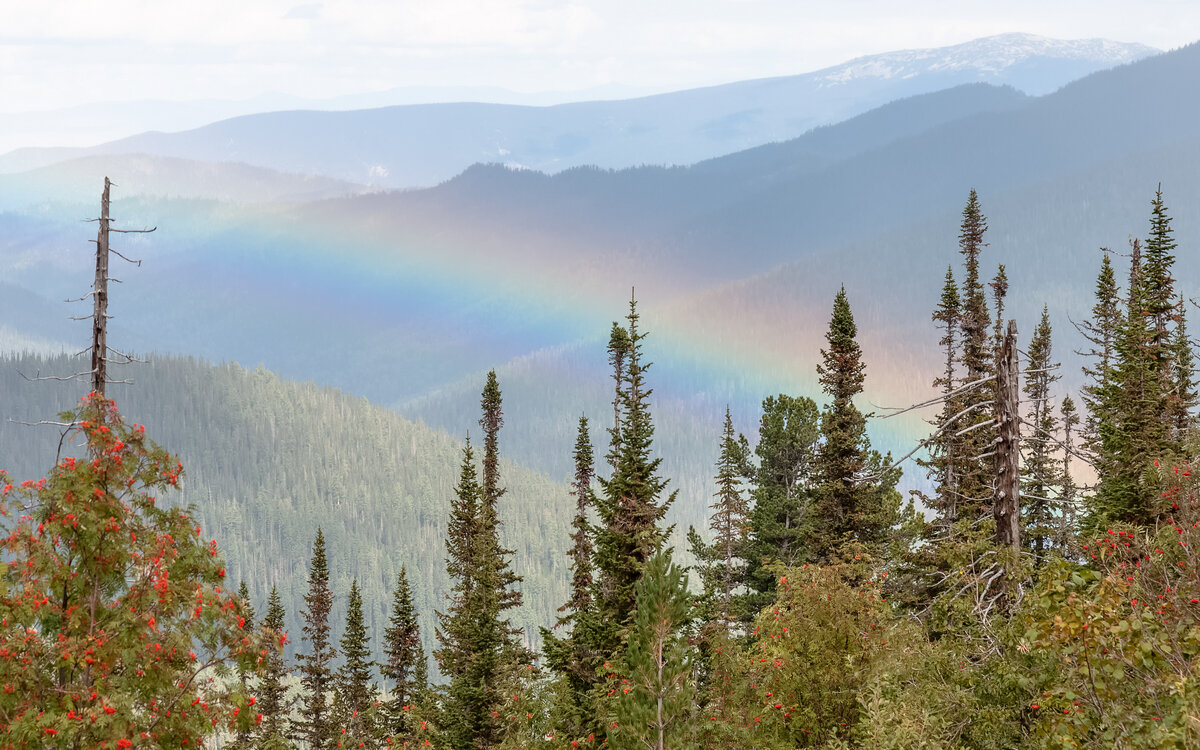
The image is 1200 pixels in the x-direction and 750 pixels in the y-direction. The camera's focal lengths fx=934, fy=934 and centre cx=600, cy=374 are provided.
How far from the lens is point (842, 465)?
127ft

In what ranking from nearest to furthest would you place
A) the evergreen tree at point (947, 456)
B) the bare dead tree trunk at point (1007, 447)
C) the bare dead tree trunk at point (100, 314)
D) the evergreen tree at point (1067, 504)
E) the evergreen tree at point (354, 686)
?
the evergreen tree at point (1067, 504)
the bare dead tree trunk at point (1007, 447)
the bare dead tree trunk at point (100, 314)
the evergreen tree at point (947, 456)
the evergreen tree at point (354, 686)

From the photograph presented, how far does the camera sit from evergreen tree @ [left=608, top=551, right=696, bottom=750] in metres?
20.8

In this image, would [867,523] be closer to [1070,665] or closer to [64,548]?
[1070,665]

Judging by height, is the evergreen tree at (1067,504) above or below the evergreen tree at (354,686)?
above

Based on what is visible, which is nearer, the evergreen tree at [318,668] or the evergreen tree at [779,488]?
the evergreen tree at [779,488]

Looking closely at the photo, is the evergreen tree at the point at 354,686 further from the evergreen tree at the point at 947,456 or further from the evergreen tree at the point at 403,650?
the evergreen tree at the point at 947,456

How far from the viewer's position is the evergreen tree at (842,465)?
125 feet

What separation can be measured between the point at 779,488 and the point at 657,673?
3144 cm

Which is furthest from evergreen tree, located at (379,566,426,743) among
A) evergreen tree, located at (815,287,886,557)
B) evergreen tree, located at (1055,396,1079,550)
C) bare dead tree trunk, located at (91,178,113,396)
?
bare dead tree trunk, located at (91,178,113,396)

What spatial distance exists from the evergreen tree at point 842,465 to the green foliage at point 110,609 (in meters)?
26.8

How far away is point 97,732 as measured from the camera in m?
14.3

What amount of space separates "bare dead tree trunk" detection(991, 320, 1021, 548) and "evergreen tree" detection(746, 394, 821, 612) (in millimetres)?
30427

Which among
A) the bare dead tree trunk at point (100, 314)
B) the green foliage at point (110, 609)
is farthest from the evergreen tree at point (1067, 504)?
the bare dead tree trunk at point (100, 314)

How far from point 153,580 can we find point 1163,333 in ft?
167
